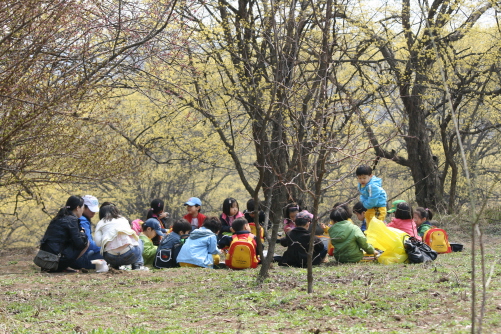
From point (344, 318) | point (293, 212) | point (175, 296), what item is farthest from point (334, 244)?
point (344, 318)

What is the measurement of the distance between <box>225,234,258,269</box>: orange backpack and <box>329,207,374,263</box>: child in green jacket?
3.71 feet

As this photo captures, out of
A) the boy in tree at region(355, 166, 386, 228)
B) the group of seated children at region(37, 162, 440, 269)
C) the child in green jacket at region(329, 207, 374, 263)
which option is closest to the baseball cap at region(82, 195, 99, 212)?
the group of seated children at region(37, 162, 440, 269)

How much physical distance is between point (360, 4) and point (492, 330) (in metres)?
9.13

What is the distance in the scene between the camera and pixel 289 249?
23.9 ft

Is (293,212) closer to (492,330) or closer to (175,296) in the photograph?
(175,296)

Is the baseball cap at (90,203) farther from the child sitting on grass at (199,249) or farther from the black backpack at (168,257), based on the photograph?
the child sitting on grass at (199,249)

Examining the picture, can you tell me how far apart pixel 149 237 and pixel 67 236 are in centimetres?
155

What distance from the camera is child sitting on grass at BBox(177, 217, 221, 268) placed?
7.56 metres

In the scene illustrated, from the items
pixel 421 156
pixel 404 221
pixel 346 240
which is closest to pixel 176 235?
pixel 346 240

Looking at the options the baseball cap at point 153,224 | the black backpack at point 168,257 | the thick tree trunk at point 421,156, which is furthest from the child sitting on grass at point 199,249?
the thick tree trunk at point 421,156

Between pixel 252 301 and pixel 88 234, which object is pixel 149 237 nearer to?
pixel 88 234

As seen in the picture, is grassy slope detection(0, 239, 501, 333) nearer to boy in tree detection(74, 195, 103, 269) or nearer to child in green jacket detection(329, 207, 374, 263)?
child in green jacket detection(329, 207, 374, 263)

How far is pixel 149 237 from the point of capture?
27.8 ft

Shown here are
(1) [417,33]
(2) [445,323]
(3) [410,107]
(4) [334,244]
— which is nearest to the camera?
(2) [445,323]
